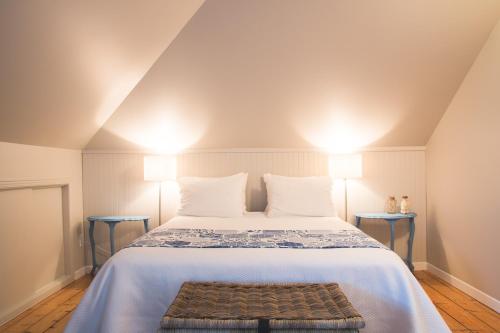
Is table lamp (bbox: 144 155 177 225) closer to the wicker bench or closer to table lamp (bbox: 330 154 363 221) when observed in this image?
table lamp (bbox: 330 154 363 221)

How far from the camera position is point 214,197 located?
362cm

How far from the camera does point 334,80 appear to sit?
11.4ft

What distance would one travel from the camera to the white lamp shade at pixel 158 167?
12.6ft

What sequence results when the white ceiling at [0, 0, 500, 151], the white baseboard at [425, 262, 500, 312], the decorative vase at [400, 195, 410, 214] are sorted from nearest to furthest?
the white ceiling at [0, 0, 500, 151]
the white baseboard at [425, 262, 500, 312]
the decorative vase at [400, 195, 410, 214]

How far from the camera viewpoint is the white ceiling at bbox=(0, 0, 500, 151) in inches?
101

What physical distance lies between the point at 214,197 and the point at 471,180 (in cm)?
215

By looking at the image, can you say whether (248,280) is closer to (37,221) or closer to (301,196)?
(301,196)

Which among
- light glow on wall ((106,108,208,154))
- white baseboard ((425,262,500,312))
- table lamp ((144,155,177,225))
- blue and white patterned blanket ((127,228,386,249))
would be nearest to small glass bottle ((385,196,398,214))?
white baseboard ((425,262,500,312))

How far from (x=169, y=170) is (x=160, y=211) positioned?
54 centimetres

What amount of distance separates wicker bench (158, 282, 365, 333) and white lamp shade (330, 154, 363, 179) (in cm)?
199

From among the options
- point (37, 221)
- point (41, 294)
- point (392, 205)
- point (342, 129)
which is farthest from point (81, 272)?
point (392, 205)

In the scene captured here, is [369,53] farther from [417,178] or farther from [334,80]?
[417,178]

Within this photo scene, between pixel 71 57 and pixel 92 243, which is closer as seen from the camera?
pixel 71 57

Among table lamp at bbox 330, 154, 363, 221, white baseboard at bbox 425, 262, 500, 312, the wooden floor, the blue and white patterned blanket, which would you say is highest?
table lamp at bbox 330, 154, 363, 221
